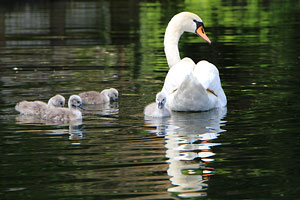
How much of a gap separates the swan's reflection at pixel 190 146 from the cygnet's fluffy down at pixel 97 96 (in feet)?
5.78

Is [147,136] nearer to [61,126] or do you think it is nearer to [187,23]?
[61,126]

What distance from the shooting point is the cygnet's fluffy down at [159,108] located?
10.3 meters

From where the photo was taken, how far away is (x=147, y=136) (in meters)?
9.06

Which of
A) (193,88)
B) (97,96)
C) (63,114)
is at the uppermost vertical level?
(193,88)

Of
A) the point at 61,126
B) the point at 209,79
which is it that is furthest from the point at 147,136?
the point at 209,79

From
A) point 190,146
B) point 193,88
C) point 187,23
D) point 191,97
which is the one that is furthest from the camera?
point 187,23

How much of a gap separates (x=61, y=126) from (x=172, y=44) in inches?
129

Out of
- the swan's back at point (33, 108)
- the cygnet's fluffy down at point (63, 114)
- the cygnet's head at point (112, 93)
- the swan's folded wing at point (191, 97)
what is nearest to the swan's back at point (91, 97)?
the cygnet's head at point (112, 93)

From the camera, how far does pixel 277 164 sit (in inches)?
297

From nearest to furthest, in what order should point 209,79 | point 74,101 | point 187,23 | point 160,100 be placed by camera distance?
1. point 160,100
2. point 209,79
3. point 74,101
4. point 187,23

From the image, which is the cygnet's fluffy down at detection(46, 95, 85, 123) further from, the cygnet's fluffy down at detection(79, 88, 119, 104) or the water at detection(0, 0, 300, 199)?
the cygnet's fluffy down at detection(79, 88, 119, 104)

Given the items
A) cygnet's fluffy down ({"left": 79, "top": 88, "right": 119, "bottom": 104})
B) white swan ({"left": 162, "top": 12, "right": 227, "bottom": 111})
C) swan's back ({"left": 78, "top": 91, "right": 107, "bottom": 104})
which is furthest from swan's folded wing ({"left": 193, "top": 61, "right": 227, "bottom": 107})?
swan's back ({"left": 78, "top": 91, "right": 107, "bottom": 104})

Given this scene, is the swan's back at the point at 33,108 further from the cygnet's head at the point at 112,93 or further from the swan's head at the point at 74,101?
the cygnet's head at the point at 112,93

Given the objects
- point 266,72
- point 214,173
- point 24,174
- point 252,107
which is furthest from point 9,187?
point 266,72
